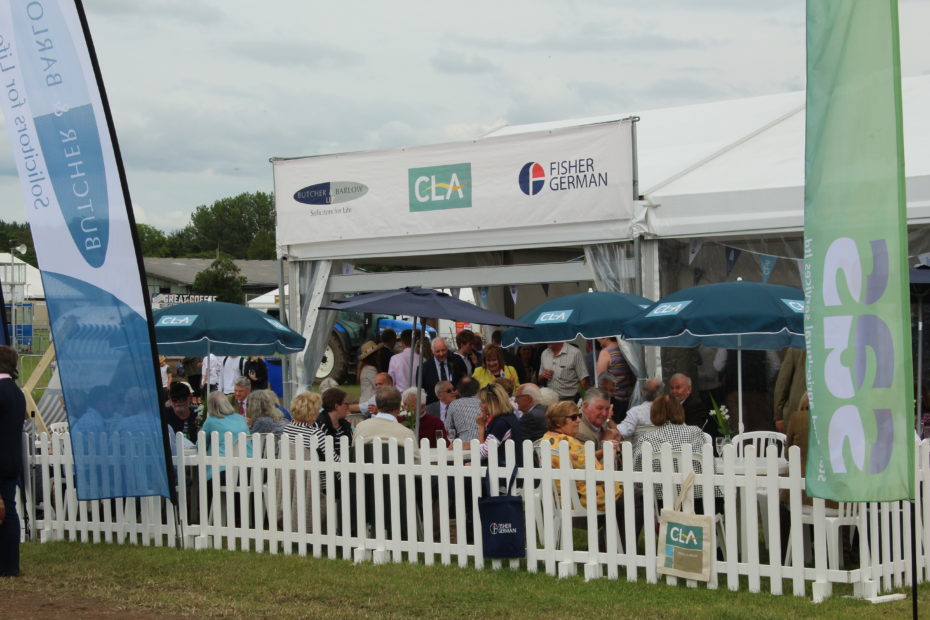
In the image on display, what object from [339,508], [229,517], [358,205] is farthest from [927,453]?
[358,205]

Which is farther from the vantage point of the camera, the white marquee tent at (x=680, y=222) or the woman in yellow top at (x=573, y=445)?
the white marquee tent at (x=680, y=222)

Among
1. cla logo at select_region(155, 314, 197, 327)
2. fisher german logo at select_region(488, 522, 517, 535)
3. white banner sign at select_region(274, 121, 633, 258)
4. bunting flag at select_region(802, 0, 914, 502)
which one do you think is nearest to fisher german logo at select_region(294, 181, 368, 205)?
white banner sign at select_region(274, 121, 633, 258)

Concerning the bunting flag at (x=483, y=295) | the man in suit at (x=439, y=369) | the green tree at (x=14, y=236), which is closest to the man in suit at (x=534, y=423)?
the man in suit at (x=439, y=369)

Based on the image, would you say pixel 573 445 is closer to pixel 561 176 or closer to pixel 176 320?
pixel 176 320

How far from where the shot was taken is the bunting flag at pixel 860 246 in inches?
208

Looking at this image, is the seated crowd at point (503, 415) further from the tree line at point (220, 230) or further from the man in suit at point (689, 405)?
the tree line at point (220, 230)

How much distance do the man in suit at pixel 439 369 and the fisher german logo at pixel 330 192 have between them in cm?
253

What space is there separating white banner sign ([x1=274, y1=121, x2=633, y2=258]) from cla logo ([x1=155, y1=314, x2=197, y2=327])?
14.6 ft

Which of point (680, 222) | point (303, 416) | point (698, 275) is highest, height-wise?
point (680, 222)

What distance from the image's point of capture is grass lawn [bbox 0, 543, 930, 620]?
613 cm

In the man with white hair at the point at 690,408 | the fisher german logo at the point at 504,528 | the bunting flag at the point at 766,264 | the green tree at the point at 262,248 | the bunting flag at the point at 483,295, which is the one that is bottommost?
the fisher german logo at the point at 504,528

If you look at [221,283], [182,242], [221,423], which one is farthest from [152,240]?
[221,423]

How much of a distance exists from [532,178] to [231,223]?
314ft

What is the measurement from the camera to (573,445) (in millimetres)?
7469
